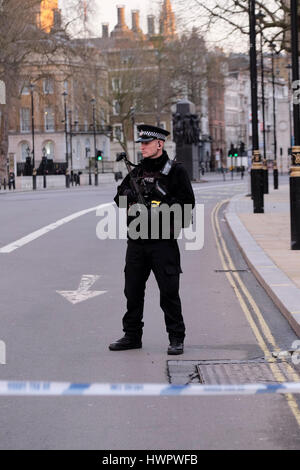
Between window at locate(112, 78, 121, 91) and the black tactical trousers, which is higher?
window at locate(112, 78, 121, 91)

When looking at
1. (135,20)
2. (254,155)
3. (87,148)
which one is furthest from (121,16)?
(254,155)

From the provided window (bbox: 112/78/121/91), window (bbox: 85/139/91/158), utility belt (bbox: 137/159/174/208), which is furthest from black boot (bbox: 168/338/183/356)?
window (bbox: 85/139/91/158)

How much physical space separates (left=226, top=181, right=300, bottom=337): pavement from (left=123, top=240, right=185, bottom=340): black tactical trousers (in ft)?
4.52

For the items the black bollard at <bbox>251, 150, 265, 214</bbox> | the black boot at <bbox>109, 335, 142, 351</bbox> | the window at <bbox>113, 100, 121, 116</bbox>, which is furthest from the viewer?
the window at <bbox>113, 100, 121, 116</bbox>

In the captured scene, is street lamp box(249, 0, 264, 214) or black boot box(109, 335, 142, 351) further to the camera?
street lamp box(249, 0, 264, 214)

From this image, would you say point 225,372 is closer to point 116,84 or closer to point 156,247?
point 156,247

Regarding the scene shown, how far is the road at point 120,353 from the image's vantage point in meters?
5.93

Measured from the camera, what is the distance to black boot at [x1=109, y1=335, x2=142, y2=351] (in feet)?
28.6

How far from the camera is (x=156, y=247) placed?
27.8 ft

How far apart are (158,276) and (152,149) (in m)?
1.05

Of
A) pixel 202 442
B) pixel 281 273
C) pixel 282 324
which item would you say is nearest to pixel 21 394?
pixel 202 442

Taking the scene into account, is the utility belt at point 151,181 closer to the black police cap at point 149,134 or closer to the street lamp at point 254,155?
the black police cap at point 149,134

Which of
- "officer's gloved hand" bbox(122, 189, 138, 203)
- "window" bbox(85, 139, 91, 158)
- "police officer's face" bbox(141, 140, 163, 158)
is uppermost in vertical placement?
"window" bbox(85, 139, 91, 158)

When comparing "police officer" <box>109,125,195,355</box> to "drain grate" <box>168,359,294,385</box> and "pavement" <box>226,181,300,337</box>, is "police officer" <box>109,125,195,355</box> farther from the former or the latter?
"pavement" <box>226,181,300,337</box>
